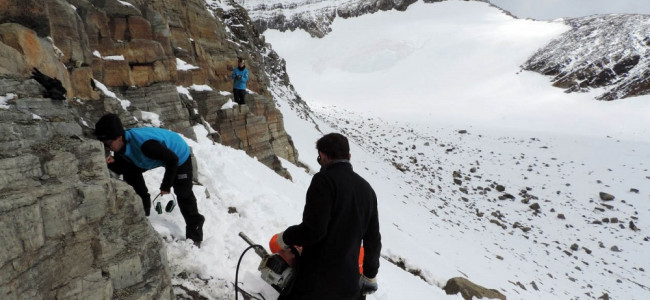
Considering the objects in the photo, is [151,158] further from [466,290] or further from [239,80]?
[239,80]

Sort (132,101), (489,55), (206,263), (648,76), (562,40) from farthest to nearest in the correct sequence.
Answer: (489,55) → (562,40) → (648,76) → (132,101) → (206,263)

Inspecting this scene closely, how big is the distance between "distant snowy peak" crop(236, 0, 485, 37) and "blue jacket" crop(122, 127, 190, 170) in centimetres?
6723

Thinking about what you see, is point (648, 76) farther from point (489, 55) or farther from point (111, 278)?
point (111, 278)

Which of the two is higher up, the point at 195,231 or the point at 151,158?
the point at 151,158

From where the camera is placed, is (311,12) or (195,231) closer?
(195,231)

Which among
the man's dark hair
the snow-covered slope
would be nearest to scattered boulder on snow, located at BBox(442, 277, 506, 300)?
the snow-covered slope

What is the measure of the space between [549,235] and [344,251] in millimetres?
16960

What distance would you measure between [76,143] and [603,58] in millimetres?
45359

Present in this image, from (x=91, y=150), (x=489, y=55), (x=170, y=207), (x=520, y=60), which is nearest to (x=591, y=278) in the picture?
(x=170, y=207)

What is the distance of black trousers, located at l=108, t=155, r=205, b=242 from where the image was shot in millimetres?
4703

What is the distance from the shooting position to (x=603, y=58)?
3600 cm

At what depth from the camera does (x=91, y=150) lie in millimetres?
3564

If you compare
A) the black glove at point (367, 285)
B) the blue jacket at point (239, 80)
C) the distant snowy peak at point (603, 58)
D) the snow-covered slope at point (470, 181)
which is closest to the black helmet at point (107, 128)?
the snow-covered slope at point (470, 181)

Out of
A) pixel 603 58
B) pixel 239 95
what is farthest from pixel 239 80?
pixel 603 58
